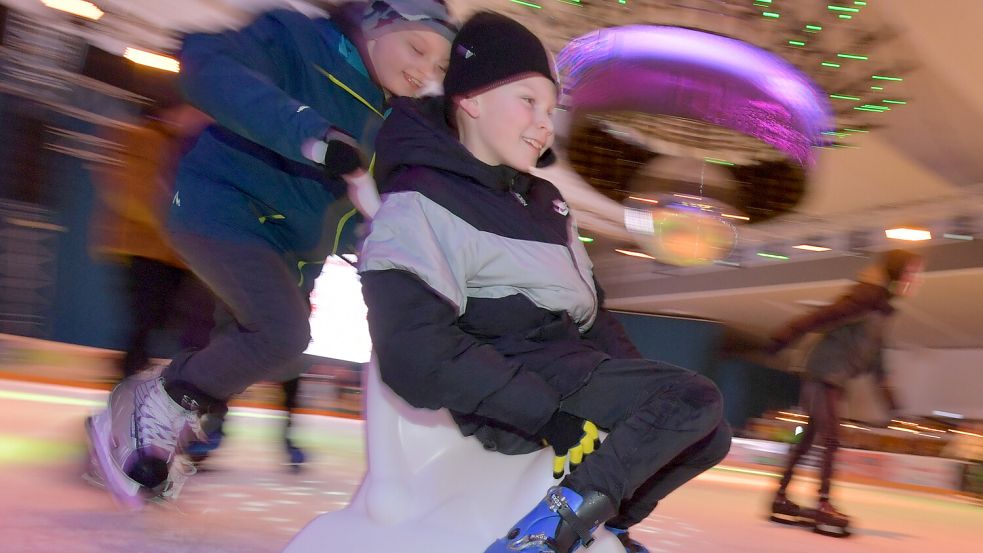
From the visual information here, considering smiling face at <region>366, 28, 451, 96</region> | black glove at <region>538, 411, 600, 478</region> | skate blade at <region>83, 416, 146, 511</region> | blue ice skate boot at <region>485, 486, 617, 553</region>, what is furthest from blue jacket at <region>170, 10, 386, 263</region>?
blue ice skate boot at <region>485, 486, 617, 553</region>

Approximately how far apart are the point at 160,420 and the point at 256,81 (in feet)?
2.19

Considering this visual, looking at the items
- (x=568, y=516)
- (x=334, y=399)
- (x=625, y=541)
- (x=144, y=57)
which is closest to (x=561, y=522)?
(x=568, y=516)

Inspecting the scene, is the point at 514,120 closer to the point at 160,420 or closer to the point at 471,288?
the point at 471,288

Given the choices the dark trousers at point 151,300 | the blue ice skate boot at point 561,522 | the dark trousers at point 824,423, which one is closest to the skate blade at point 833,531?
the dark trousers at point 824,423

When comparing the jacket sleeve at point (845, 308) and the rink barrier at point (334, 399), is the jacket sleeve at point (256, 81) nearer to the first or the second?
the jacket sleeve at point (845, 308)

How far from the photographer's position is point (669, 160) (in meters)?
6.48

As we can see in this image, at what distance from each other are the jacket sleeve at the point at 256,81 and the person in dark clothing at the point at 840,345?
2162 mm

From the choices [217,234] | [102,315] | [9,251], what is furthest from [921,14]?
[102,315]

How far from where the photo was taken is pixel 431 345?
41.2 inches

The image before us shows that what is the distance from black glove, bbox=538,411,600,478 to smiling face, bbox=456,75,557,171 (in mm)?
356

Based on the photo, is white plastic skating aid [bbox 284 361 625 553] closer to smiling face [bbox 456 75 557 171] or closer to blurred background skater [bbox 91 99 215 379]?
smiling face [bbox 456 75 557 171]

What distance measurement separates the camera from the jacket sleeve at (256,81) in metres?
1.37

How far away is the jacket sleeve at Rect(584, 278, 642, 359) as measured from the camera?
4.38 ft

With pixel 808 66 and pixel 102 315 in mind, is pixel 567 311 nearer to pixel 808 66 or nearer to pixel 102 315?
pixel 808 66
